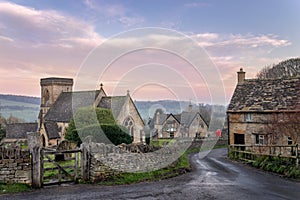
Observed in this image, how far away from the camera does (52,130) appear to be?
4656 cm

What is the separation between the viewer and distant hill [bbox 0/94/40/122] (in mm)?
91938

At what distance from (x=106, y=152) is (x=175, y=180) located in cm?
371

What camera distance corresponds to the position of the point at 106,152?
13.5 m

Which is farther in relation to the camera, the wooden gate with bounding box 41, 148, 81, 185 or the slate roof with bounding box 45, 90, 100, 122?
the slate roof with bounding box 45, 90, 100, 122

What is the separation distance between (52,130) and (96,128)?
70.1 ft

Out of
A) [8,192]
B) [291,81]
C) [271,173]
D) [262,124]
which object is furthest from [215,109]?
[8,192]

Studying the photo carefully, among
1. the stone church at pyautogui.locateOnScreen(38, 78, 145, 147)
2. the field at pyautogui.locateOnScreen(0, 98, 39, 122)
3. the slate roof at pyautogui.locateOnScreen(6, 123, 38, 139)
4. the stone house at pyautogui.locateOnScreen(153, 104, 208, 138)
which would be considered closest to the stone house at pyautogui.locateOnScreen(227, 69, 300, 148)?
the stone church at pyautogui.locateOnScreen(38, 78, 145, 147)

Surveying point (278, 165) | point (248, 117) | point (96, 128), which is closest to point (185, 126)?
point (248, 117)

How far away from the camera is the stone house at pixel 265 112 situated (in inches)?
957

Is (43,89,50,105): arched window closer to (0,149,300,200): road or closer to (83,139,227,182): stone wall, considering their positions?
(83,139,227,182): stone wall

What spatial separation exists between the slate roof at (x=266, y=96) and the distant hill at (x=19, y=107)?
2885 inches

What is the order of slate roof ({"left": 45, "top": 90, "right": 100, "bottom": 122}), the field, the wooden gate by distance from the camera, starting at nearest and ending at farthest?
1. the wooden gate
2. slate roof ({"left": 45, "top": 90, "right": 100, "bottom": 122})
3. the field


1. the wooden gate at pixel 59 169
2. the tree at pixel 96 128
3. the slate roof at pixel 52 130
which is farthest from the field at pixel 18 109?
the wooden gate at pixel 59 169

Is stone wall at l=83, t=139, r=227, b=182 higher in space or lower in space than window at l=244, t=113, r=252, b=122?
lower
